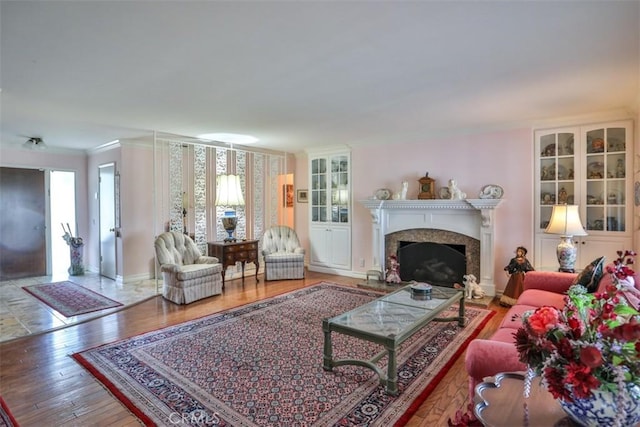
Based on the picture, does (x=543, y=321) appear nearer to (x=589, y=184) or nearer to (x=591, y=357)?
(x=591, y=357)

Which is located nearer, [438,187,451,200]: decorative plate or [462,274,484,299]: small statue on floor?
[462,274,484,299]: small statue on floor

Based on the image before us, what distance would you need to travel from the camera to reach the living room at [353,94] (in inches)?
79.0

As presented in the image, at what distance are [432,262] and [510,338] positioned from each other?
311 cm

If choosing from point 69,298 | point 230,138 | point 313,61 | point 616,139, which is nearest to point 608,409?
point 313,61

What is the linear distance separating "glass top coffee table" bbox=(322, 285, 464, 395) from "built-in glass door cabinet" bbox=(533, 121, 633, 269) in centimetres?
191

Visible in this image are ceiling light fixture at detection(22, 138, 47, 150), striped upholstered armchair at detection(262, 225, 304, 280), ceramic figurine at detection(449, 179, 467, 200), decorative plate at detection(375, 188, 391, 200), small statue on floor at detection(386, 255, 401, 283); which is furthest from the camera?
striped upholstered armchair at detection(262, 225, 304, 280)

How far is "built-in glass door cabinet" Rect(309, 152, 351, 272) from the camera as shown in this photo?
20.2 ft

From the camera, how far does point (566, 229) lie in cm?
363

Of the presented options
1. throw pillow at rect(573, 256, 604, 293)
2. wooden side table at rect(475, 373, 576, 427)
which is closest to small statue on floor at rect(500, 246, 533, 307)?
throw pillow at rect(573, 256, 604, 293)

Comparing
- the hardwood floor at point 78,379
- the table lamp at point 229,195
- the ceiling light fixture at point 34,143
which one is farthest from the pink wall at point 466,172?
the ceiling light fixture at point 34,143

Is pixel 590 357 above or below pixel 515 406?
above

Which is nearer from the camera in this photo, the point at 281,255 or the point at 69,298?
the point at 69,298

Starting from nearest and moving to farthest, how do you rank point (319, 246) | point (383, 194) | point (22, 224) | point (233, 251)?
point (233, 251)
point (383, 194)
point (22, 224)
point (319, 246)

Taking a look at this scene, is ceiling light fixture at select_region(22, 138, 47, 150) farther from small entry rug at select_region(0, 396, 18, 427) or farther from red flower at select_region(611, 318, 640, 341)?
red flower at select_region(611, 318, 640, 341)
